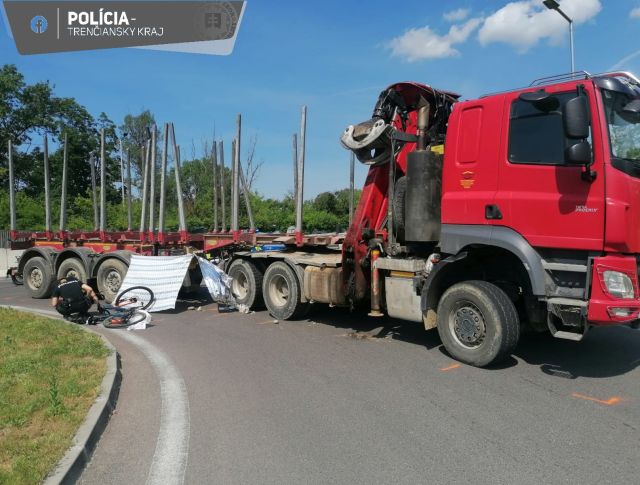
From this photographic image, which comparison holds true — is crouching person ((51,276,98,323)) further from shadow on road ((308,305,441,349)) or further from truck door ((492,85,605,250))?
truck door ((492,85,605,250))

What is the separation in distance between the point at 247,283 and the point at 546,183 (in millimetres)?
6443

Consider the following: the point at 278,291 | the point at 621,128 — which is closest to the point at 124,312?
the point at 278,291

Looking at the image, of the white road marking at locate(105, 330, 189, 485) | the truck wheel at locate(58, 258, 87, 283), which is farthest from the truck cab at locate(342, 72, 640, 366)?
the truck wheel at locate(58, 258, 87, 283)

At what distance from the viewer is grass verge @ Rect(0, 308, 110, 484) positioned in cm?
356

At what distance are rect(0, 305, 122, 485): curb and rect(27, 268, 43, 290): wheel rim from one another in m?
8.71

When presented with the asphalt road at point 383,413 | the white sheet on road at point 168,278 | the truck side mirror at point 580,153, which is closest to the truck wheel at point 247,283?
the white sheet on road at point 168,278

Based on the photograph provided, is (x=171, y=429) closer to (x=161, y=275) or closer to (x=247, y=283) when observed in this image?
(x=247, y=283)

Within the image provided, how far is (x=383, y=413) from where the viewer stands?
4.50m

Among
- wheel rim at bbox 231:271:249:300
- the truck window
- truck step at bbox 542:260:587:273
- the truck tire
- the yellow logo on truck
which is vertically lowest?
wheel rim at bbox 231:271:249:300

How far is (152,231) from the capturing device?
1215 centimetres

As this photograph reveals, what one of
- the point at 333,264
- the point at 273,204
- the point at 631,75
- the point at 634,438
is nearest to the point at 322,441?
the point at 634,438

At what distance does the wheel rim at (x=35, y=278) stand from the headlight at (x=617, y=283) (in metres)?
12.9

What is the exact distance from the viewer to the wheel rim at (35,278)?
13.0 meters

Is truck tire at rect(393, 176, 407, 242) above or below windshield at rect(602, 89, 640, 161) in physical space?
below
